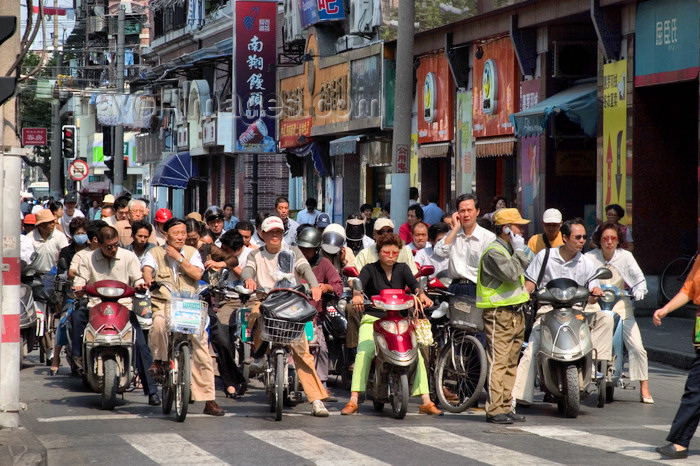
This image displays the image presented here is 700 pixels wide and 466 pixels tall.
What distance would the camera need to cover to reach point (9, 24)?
303 inches

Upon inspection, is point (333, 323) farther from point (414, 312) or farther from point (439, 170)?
point (439, 170)

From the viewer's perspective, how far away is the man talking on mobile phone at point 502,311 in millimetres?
10516

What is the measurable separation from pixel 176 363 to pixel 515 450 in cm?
311

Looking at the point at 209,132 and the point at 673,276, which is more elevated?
the point at 209,132

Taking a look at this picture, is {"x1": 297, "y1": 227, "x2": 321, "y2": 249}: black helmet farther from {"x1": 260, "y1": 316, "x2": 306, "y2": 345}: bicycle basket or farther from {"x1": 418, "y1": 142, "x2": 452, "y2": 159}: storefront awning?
{"x1": 418, "y1": 142, "x2": 452, "y2": 159}: storefront awning

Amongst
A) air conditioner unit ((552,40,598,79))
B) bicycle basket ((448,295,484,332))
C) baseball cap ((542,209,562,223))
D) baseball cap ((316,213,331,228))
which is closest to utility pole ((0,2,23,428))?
bicycle basket ((448,295,484,332))

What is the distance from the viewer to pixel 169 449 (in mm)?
9117

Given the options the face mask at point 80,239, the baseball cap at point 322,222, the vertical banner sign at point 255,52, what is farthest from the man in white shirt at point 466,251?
the vertical banner sign at point 255,52

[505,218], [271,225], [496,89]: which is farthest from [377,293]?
[496,89]

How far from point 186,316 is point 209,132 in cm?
3741

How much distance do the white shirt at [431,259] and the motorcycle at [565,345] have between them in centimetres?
244

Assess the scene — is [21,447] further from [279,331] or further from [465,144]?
[465,144]

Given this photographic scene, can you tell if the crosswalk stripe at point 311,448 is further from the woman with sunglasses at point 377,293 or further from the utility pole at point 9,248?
the utility pole at point 9,248

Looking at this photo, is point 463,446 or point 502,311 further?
point 502,311
